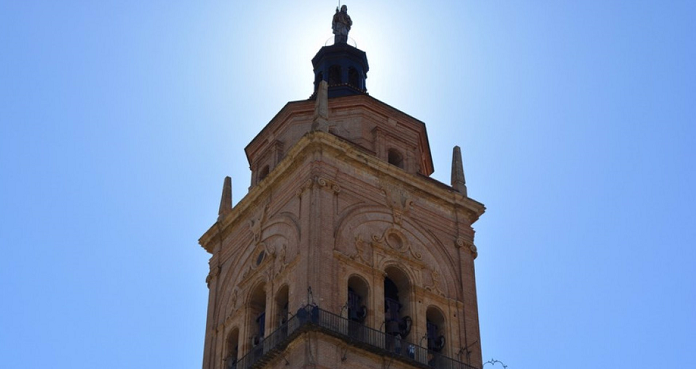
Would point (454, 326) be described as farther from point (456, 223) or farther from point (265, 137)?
point (265, 137)

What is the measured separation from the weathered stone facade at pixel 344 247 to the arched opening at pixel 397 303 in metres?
0.04

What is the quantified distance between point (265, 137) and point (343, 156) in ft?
18.8

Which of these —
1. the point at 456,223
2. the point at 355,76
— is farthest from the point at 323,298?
the point at 355,76

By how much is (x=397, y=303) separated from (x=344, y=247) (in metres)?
2.75

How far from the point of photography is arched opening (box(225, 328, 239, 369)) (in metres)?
41.8

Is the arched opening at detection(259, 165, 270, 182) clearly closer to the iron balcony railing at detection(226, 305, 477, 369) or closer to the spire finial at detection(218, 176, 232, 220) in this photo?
the spire finial at detection(218, 176, 232, 220)

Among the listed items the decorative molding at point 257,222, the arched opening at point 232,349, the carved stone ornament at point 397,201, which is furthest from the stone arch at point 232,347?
the carved stone ornament at point 397,201

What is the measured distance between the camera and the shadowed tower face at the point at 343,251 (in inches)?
1529

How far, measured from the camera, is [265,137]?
47.9 m

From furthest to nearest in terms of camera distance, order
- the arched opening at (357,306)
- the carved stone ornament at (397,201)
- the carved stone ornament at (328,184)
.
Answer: the carved stone ornament at (397,201) < the carved stone ornament at (328,184) < the arched opening at (357,306)

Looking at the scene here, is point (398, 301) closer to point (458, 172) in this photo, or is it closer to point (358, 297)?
point (358, 297)

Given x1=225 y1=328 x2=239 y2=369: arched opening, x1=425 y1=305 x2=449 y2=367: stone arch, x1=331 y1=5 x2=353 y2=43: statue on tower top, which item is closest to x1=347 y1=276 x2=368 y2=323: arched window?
x1=425 y1=305 x2=449 y2=367: stone arch

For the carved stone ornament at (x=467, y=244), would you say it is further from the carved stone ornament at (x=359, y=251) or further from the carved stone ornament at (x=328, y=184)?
the carved stone ornament at (x=328, y=184)

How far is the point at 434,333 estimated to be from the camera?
41625mm
